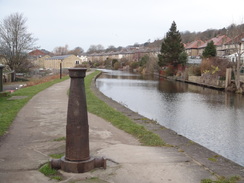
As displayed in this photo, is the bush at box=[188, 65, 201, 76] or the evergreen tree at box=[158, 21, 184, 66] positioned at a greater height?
the evergreen tree at box=[158, 21, 184, 66]

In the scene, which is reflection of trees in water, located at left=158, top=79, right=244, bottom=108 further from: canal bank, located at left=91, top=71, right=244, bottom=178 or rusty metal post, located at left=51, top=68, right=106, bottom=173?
rusty metal post, located at left=51, top=68, right=106, bottom=173

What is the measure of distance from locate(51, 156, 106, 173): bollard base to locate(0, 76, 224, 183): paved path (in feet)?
0.32

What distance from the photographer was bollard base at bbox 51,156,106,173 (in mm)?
4508

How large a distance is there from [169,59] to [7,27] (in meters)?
28.8

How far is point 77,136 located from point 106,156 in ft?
3.45

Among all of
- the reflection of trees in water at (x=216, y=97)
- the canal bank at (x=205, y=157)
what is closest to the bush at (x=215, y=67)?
the reflection of trees in water at (x=216, y=97)

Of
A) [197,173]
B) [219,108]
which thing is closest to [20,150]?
[197,173]

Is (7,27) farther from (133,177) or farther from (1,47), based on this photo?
(133,177)

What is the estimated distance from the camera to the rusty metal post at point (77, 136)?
15.0 feet

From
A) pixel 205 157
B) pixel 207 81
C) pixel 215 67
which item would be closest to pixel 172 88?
pixel 207 81

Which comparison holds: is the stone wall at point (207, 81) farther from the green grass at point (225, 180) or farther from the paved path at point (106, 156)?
the green grass at point (225, 180)

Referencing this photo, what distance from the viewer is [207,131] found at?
1206cm

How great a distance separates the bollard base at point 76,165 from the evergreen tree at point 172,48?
50228 mm

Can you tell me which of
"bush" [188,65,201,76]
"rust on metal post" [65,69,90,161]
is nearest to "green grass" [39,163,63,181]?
"rust on metal post" [65,69,90,161]
